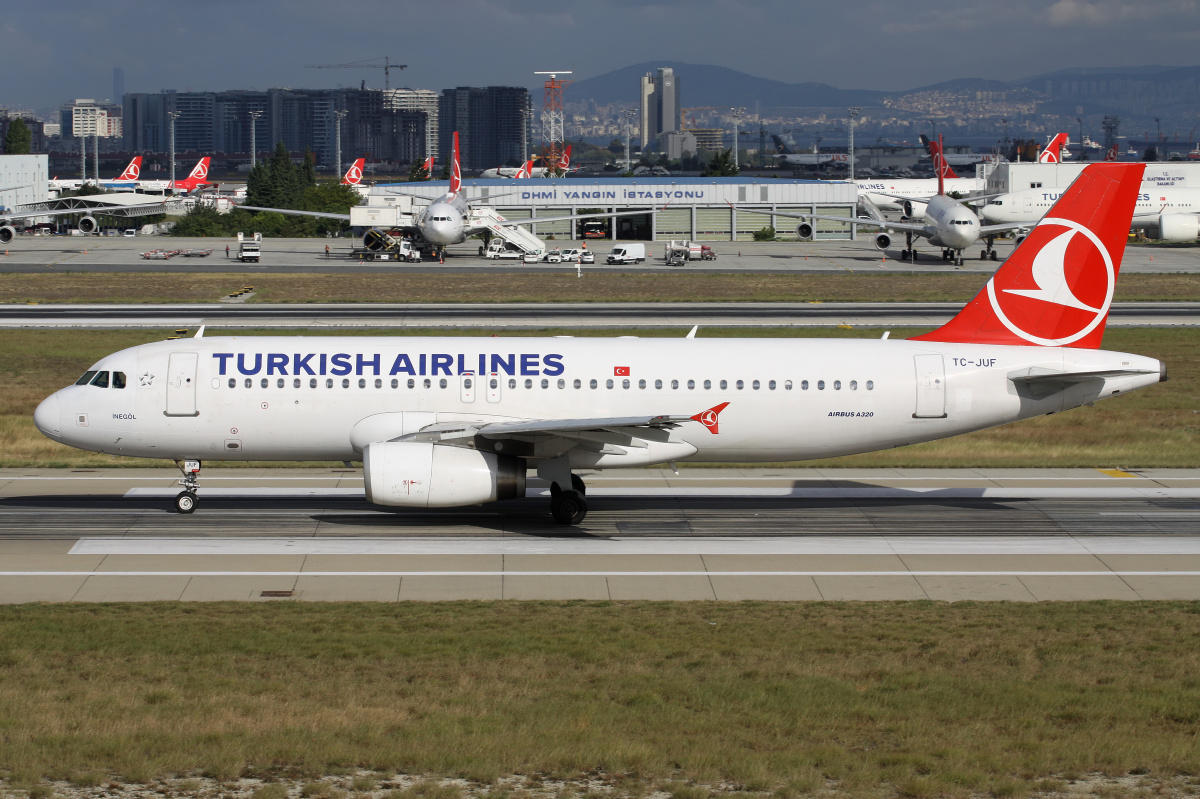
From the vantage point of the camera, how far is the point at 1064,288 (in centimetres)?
3125

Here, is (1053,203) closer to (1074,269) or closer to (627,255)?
(627,255)

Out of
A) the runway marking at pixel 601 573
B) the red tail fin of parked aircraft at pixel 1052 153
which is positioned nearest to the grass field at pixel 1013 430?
the runway marking at pixel 601 573

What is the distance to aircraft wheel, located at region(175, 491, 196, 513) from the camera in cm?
3066

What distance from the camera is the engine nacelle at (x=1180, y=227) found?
125 metres

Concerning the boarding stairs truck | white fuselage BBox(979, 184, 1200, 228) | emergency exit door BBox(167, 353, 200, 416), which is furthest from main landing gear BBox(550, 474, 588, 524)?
white fuselage BBox(979, 184, 1200, 228)

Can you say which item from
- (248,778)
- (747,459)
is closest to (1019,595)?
(747,459)

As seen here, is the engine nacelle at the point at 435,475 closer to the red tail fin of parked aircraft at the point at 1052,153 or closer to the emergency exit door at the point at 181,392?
the emergency exit door at the point at 181,392

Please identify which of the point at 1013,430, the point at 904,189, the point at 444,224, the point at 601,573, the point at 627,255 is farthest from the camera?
the point at 904,189

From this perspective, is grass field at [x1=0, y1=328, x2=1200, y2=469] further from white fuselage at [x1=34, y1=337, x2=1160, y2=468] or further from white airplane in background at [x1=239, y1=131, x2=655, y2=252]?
white airplane in background at [x1=239, y1=131, x2=655, y2=252]

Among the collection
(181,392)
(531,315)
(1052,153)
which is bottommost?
(181,392)

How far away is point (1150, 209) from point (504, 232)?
71146 millimetres

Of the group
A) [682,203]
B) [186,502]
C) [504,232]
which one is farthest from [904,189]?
[186,502]

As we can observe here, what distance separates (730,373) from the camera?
30406 mm

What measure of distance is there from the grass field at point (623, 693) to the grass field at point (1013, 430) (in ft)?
57.1
